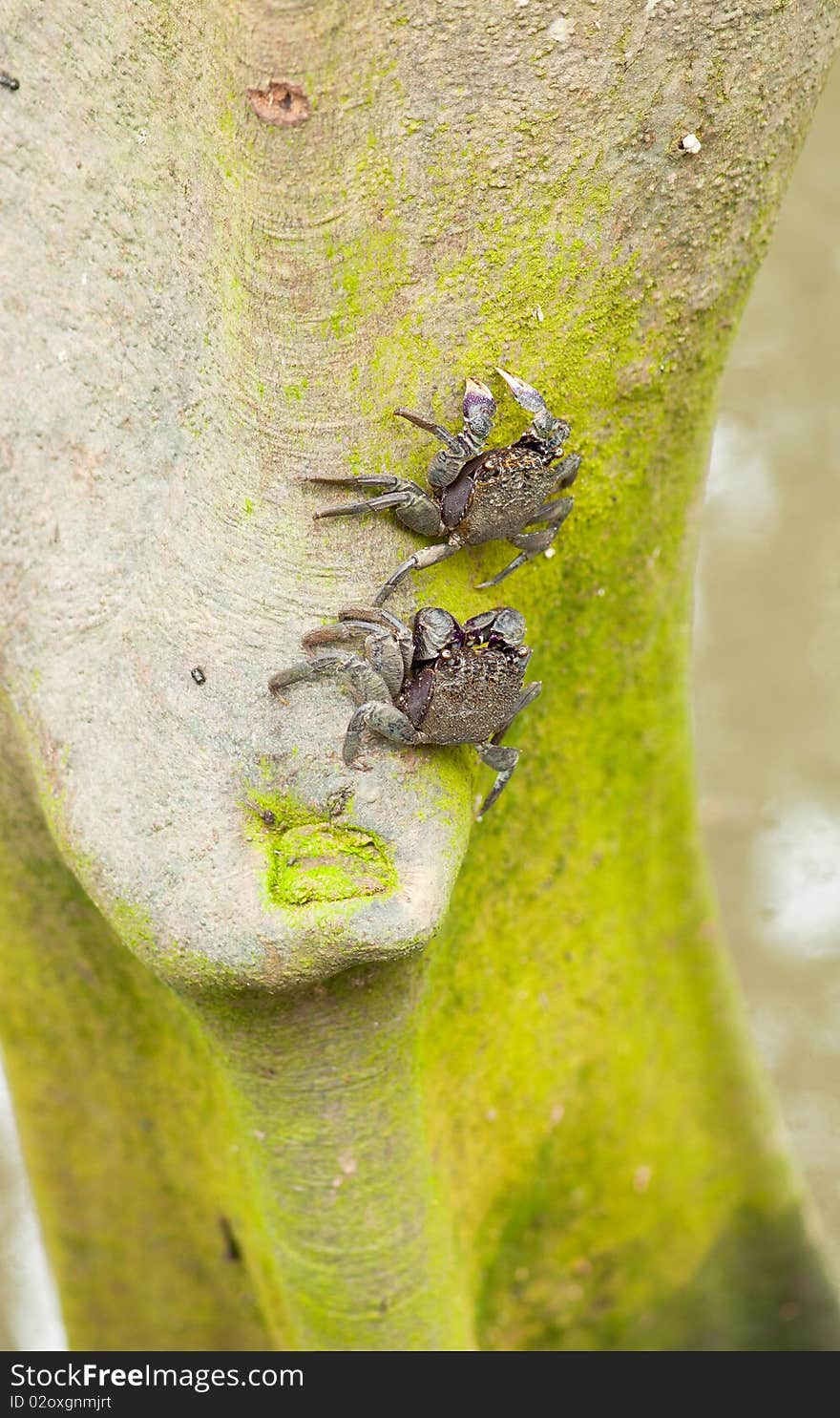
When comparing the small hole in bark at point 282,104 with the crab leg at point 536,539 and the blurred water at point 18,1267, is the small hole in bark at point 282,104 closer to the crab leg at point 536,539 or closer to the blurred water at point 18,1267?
the crab leg at point 536,539

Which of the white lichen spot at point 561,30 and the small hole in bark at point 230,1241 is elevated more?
the white lichen spot at point 561,30

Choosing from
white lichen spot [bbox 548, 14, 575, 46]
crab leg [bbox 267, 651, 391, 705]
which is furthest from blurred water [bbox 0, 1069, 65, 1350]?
white lichen spot [bbox 548, 14, 575, 46]

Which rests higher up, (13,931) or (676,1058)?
(676,1058)

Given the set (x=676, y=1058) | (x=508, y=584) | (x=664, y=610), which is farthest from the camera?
(x=676, y=1058)

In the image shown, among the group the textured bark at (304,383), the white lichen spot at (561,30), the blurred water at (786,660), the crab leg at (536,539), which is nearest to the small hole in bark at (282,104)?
the textured bark at (304,383)

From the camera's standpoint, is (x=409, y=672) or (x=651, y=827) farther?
(x=651, y=827)
